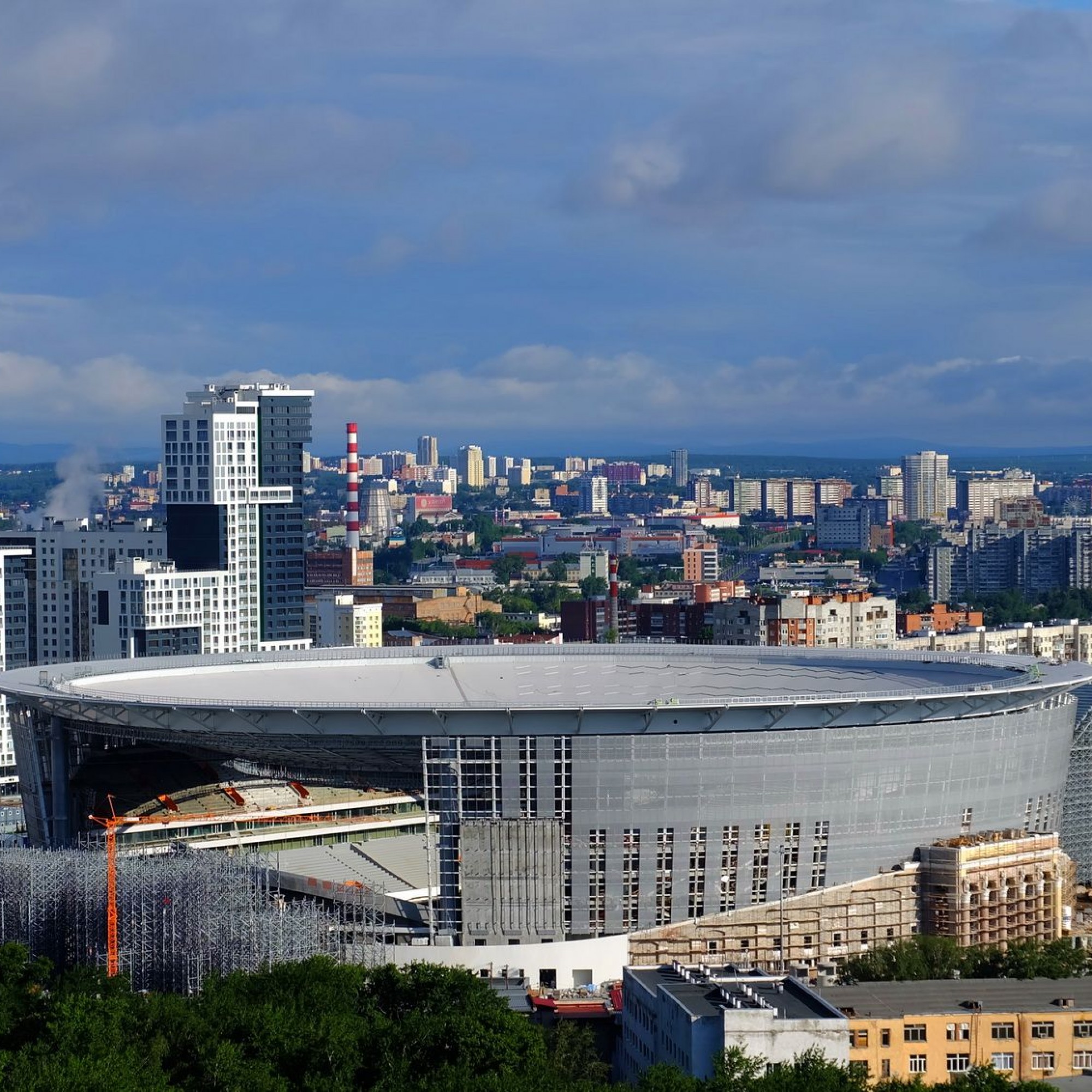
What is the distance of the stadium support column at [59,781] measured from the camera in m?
48.7

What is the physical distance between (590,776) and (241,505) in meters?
44.1

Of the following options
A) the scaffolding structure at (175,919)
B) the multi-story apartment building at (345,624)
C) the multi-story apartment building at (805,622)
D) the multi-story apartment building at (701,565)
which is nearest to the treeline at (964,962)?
the scaffolding structure at (175,919)

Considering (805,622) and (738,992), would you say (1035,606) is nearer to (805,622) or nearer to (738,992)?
(805,622)

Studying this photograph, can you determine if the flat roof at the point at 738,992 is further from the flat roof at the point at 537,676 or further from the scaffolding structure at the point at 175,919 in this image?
the flat roof at the point at 537,676

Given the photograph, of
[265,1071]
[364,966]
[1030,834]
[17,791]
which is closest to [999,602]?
[17,791]

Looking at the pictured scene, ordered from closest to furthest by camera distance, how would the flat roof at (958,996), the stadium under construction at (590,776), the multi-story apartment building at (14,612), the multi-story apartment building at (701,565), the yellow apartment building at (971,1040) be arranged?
the yellow apartment building at (971,1040) → the flat roof at (958,996) → the stadium under construction at (590,776) → the multi-story apartment building at (14,612) → the multi-story apartment building at (701,565)

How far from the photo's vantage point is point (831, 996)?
112 ft

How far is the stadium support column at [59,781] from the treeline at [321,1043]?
12.2m

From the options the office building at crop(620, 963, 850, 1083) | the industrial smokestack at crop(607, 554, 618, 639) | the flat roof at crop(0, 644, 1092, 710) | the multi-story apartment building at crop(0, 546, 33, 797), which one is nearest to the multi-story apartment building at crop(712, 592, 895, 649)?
the industrial smokestack at crop(607, 554, 618, 639)

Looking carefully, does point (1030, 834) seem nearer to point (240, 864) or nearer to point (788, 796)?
point (788, 796)

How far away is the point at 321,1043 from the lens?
101 feet

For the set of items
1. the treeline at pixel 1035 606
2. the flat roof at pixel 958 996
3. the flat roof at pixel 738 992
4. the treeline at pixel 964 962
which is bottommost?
the treeline at pixel 1035 606

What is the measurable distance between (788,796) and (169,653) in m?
36.4

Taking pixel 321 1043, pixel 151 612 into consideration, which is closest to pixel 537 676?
pixel 321 1043
